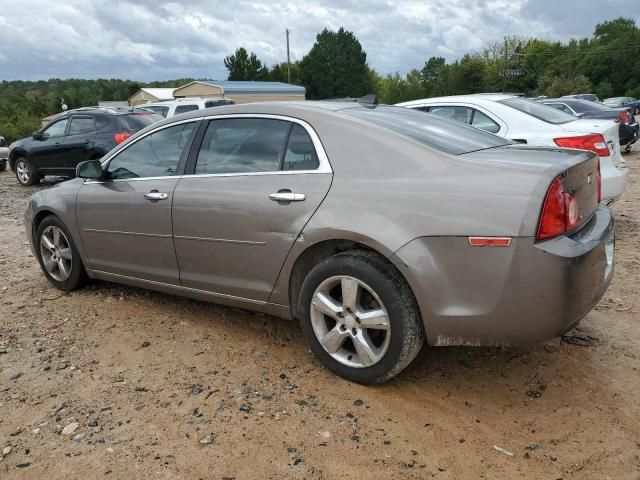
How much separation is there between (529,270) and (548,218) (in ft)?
0.85

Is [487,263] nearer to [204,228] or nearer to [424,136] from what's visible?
[424,136]

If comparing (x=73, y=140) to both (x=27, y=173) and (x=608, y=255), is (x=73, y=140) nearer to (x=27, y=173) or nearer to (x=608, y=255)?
(x=27, y=173)

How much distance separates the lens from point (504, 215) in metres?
2.59

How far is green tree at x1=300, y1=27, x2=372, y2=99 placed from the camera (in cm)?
8512

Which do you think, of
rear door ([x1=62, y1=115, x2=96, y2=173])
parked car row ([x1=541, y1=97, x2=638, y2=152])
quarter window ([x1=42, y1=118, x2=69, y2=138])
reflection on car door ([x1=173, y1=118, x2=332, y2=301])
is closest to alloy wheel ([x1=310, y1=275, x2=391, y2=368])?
reflection on car door ([x1=173, y1=118, x2=332, y2=301])

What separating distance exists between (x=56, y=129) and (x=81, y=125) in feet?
3.08

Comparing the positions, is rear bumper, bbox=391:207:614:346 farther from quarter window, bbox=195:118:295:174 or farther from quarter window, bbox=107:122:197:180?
quarter window, bbox=107:122:197:180

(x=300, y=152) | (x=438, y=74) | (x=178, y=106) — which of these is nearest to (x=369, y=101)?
(x=300, y=152)

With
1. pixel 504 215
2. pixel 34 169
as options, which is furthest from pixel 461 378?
pixel 34 169

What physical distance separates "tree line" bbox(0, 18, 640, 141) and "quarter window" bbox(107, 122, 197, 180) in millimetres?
62503

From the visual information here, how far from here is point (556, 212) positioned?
2.63 metres

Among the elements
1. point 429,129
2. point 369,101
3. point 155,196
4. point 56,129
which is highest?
point 369,101

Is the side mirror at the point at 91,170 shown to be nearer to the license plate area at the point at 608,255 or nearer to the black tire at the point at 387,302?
the black tire at the point at 387,302

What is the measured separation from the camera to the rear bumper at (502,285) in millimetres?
2564
